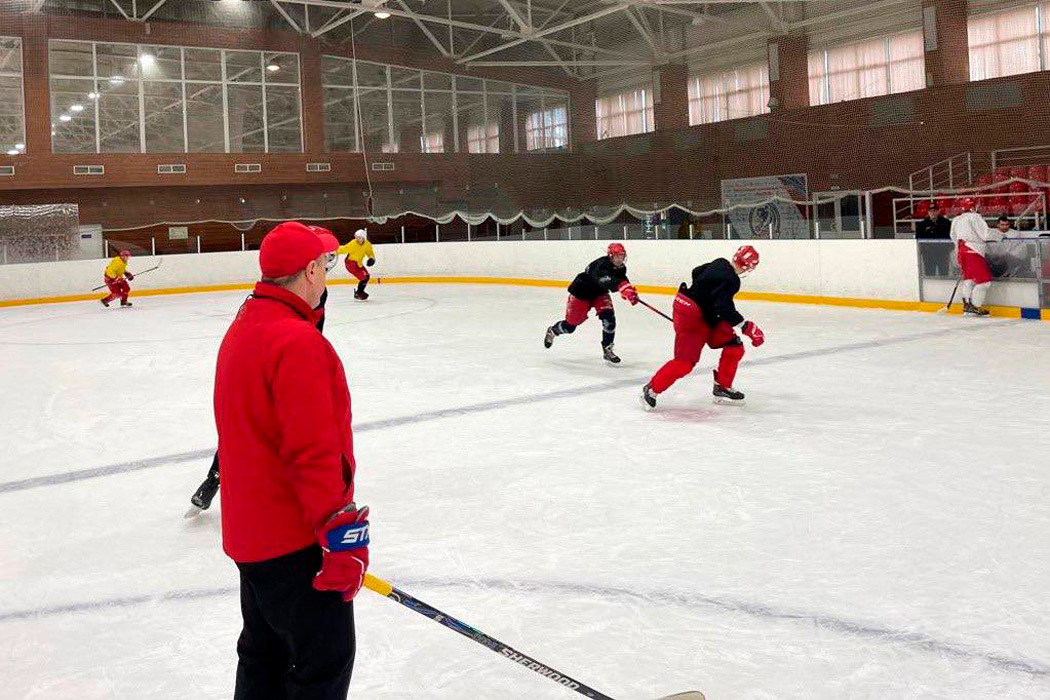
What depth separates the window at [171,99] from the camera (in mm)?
24234

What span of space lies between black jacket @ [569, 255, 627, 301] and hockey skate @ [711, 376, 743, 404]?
1.67 metres

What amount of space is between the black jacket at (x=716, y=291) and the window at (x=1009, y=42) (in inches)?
472

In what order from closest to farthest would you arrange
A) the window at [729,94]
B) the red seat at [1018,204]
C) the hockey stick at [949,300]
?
the hockey stick at [949,300] < the red seat at [1018,204] < the window at [729,94]

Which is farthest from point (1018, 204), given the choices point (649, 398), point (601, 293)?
point (649, 398)

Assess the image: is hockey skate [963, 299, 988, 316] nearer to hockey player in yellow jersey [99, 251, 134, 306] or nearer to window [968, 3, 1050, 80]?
window [968, 3, 1050, 80]

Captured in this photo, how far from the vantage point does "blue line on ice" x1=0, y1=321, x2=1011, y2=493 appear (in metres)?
5.11

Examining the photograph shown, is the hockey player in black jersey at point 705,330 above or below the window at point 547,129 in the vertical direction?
below

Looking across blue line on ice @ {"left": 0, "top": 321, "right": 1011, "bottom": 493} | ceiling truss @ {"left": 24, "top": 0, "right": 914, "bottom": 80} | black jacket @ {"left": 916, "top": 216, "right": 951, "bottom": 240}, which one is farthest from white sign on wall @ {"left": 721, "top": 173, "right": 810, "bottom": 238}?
ceiling truss @ {"left": 24, "top": 0, "right": 914, "bottom": 80}

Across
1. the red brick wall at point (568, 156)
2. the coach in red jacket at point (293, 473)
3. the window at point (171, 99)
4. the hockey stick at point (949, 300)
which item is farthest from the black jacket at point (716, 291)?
the window at point (171, 99)

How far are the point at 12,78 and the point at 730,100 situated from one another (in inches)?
644

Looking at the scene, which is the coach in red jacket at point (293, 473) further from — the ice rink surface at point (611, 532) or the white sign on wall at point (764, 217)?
the white sign on wall at point (764, 217)

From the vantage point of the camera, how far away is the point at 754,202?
46.5 feet

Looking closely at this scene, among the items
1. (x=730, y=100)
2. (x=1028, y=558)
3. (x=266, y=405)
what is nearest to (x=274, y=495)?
(x=266, y=405)

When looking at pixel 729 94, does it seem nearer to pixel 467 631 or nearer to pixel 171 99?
pixel 171 99
